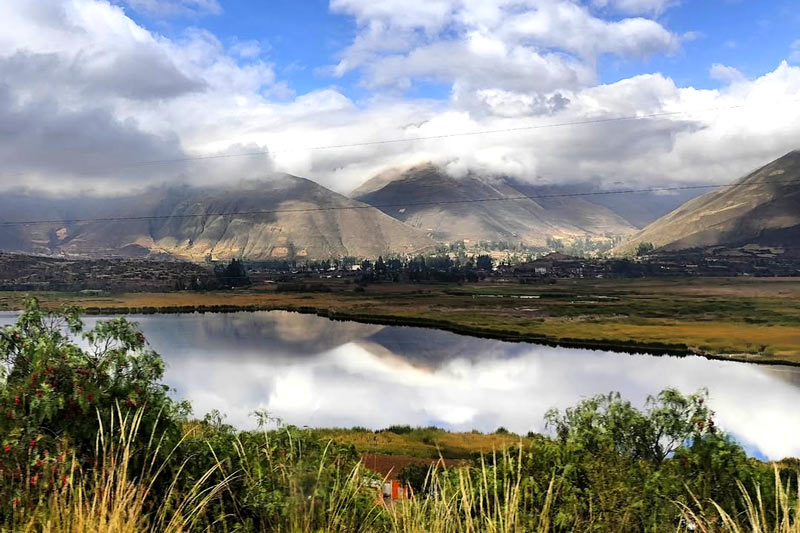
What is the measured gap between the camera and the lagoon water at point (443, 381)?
32375 millimetres

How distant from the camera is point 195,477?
Answer: 5.89 m

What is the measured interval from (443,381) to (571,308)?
41.0m

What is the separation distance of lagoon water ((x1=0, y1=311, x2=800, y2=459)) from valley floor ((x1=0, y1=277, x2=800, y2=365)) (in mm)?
4576

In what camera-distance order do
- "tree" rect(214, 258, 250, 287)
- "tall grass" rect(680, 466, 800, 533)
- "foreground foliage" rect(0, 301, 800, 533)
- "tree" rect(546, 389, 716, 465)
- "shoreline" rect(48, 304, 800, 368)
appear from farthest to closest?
"tree" rect(214, 258, 250, 287)
"shoreline" rect(48, 304, 800, 368)
"tree" rect(546, 389, 716, 465)
"foreground foliage" rect(0, 301, 800, 533)
"tall grass" rect(680, 466, 800, 533)

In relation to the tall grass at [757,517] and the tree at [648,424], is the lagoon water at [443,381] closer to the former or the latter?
the tree at [648,424]

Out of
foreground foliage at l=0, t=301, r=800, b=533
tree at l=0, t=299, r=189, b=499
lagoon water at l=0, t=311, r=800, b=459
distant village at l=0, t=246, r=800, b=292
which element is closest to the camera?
foreground foliage at l=0, t=301, r=800, b=533

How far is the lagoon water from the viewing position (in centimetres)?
3238

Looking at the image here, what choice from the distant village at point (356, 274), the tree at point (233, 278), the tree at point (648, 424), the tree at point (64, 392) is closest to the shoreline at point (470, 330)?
the distant village at point (356, 274)

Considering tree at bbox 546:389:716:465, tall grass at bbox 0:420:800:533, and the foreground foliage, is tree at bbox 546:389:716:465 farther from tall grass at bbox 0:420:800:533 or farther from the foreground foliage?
tall grass at bbox 0:420:800:533

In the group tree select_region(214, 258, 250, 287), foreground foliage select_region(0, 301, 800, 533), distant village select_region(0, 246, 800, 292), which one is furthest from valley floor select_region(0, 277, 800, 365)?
foreground foliage select_region(0, 301, 800, 533)

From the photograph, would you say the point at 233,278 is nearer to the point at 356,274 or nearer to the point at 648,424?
the point at 356,274

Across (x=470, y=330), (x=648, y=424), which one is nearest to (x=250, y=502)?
(x=648, y=424)

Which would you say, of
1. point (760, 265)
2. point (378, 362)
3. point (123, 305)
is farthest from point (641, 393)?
point (760, 265)

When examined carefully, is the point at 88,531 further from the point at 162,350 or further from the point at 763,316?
the point at 763,316
